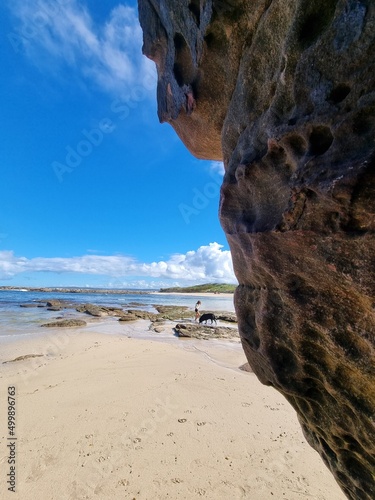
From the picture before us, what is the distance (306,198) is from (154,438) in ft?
15.7

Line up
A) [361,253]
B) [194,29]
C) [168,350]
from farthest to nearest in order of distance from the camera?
[168,350]
[194,29]
[361,253]

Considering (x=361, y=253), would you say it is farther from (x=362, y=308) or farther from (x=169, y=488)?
(x=169, y=488)

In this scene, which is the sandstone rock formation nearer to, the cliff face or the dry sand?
the dry sand

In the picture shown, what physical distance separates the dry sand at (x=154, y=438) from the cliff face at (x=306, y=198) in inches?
54.5

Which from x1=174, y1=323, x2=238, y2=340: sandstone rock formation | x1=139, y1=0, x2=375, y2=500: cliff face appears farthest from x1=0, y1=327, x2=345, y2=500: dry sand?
x1=174, y1=323, x2=238, y2=340: sandstone rock formation

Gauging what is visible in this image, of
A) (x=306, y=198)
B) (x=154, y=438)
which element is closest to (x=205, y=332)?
(x=154, y=438)

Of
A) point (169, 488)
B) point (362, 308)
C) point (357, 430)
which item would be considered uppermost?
point (362, 308)

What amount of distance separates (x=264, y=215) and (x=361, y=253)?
3.20 feet

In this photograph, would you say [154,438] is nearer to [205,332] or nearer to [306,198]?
[306,198]

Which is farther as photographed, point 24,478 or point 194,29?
point 24,478

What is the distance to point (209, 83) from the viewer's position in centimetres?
397

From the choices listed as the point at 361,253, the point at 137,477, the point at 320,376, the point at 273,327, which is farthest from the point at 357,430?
the point at 137,477

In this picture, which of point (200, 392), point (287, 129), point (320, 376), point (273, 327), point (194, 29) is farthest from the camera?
point (200, 392)

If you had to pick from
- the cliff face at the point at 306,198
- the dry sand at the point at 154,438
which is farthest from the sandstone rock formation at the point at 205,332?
the cliff face at the point at 306,198
